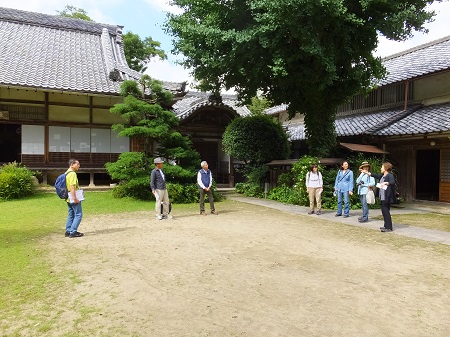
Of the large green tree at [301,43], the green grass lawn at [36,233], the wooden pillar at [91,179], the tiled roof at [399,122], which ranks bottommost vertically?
the green grass lawn at [36,233]

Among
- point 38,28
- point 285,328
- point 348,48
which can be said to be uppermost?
point 38,28

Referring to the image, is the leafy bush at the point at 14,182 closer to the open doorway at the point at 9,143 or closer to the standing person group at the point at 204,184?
the open doorway at the point at 9,143

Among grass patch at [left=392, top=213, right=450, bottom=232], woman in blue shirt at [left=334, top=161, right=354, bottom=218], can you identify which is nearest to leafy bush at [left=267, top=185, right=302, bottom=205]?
woman in blue shirt at [left=334, top=161, right=354, bottom=218]

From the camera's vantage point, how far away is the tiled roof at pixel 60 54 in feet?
49.0

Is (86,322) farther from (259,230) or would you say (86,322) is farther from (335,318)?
(259,230)

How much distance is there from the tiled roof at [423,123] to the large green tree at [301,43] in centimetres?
218

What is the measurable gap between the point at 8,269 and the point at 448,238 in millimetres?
8800

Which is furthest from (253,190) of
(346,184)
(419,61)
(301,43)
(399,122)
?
(419,61)

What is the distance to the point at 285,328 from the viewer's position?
346 centimetres

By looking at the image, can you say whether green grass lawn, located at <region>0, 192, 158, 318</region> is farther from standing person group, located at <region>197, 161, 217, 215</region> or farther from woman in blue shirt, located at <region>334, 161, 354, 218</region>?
woman in blue shirt, located at <region>334, 161, 354, 218</region>

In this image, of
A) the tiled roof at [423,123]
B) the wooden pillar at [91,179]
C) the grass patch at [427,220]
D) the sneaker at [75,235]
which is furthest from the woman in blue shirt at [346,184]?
the wooden pillar at [91,179]

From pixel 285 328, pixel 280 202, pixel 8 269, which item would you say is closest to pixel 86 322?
pixel 285 328

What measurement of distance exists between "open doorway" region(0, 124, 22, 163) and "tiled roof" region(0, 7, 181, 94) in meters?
4.54

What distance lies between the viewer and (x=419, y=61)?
1850 cm
